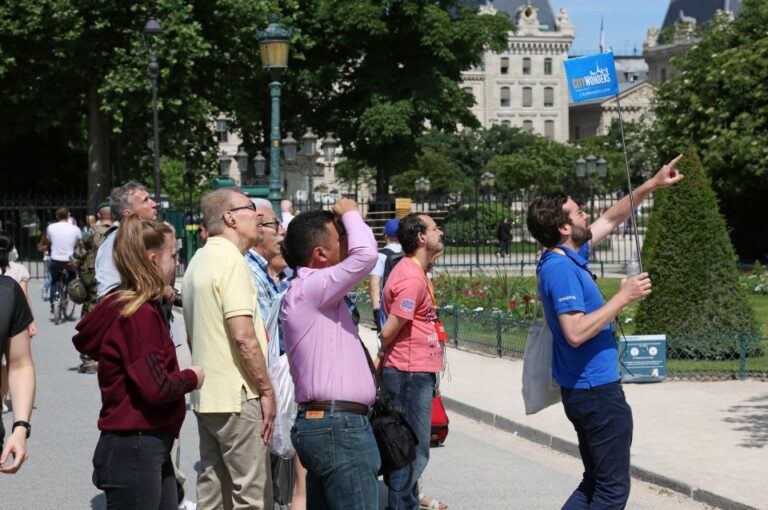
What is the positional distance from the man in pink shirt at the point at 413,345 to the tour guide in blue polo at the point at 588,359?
1323 mm

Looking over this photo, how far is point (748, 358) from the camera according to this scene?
13211mm

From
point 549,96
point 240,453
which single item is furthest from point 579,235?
point 549,96

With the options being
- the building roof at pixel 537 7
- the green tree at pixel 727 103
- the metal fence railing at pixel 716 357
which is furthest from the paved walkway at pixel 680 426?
the building roof at pixel 537 7

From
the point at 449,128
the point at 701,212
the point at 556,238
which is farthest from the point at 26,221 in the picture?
the point at 556,238

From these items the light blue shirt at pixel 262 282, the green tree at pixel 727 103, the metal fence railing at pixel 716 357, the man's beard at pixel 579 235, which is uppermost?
the green tree at pixel 727 103

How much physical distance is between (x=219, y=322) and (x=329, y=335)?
0.80 m

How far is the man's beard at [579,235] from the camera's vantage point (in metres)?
5.89

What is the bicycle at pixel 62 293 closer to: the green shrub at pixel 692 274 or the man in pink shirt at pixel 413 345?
the green shrub at pixel 692 274

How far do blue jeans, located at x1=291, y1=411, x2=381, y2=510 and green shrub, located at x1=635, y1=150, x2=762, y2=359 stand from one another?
9154 mm

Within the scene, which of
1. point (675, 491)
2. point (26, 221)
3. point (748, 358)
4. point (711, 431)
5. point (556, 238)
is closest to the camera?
point (556, 238)

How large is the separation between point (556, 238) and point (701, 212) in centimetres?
862

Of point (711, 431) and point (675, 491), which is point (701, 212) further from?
point (675, 491)

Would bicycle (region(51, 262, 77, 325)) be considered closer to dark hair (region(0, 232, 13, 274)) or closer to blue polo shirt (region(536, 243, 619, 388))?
dark hair (region(0, 232, 13, 274))

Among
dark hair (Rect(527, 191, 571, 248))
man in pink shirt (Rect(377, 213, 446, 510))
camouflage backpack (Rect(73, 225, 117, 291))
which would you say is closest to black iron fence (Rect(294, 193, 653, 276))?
camouflage backpack (Rect(73, 225, 117, 291))
